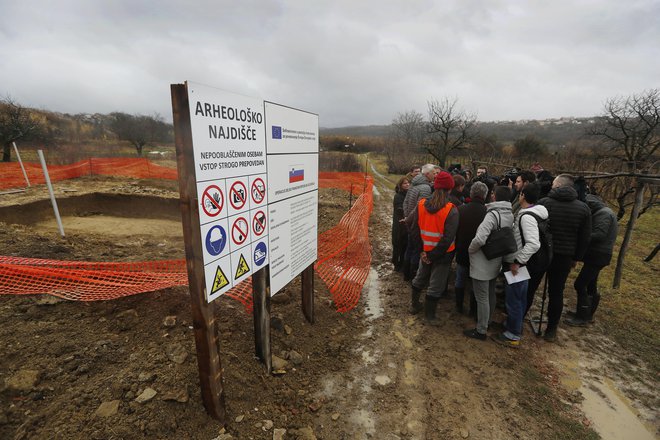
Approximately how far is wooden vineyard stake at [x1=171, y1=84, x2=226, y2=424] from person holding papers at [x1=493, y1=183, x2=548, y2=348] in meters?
3.26

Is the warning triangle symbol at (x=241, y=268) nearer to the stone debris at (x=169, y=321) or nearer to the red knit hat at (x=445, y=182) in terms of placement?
the stone debris at (x=169, y=321)

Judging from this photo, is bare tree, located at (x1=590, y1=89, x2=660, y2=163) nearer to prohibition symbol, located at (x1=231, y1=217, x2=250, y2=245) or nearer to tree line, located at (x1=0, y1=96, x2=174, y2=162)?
prohibition symbol, located at (x1=231, y1=217, x2=250, y2=245)

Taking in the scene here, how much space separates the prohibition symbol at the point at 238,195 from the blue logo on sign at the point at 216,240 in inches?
8.0

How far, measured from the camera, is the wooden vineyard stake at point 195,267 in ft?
5.55

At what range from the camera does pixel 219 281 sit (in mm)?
2084

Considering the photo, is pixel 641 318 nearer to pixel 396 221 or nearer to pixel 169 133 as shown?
pixel 396 221

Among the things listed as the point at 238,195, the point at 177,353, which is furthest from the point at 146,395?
the point at 238,195

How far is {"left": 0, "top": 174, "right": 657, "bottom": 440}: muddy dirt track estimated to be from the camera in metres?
2.27

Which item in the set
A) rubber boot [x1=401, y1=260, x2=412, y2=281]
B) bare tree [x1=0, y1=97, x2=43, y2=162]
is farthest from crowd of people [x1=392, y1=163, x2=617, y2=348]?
bare tree [x1=0, y1=97, x2=43, y2=162]

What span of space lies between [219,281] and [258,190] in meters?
0.76

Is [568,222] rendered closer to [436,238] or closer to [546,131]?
[436,238]

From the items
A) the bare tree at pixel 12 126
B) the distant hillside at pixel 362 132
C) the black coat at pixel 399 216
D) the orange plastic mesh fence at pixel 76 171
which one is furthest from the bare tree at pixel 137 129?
the distant hillside at pixel 362 132

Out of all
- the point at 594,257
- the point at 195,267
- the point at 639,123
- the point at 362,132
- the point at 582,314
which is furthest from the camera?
the point at 362,132

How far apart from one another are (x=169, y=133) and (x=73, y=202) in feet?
106
